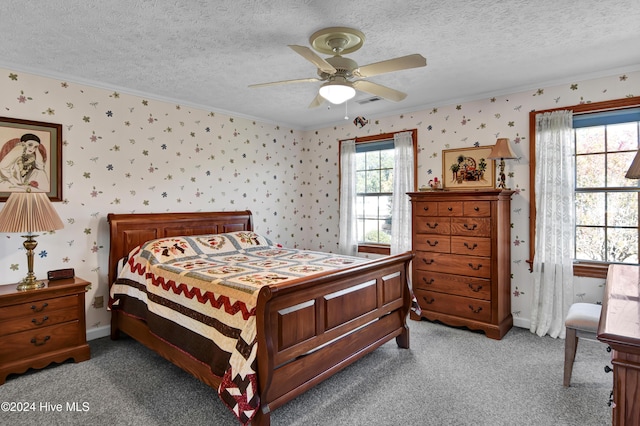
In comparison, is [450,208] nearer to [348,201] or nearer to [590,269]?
[590,269]

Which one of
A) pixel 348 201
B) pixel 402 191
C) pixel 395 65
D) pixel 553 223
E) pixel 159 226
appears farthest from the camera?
pixel 348 201

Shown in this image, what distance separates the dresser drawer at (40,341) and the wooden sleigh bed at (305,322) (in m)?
0.43

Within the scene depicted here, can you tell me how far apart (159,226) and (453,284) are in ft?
10.4

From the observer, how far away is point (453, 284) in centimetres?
369

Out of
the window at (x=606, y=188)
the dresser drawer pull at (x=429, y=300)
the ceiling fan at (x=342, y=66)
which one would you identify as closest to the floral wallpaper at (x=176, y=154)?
the window at (x=606, y=188)

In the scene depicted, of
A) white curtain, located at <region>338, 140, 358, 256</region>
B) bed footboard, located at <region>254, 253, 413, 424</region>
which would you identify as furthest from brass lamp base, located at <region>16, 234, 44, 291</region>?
white curtain, located at <region>338, 140, 358, 256</region>

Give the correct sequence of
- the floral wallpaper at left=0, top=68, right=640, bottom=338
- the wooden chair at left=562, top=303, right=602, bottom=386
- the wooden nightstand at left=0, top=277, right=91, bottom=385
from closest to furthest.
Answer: the wooden chair at left=562, top=303, right=602, bottom=386
the wooden nightstand at left=0, top=277, right=91, bottom=385
the floral wallpaper at left=0, top=68, right=640, bottom=338

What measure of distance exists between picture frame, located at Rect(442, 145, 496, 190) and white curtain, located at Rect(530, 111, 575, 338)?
0.46 metres

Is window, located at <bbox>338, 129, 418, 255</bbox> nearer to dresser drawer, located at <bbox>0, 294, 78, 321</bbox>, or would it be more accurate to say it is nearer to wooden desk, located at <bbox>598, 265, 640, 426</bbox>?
dresser drawer, located at <bbox>0, 294, 78, 321</bbox>

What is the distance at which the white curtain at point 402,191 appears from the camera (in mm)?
4457

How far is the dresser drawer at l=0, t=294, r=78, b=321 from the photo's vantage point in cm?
265

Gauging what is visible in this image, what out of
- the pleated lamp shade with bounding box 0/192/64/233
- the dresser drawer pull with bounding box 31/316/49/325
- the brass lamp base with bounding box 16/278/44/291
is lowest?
the dresser drawer pull with bounding box 31/316/49/325

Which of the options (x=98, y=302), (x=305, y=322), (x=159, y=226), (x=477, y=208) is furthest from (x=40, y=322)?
(x=477, y=208)

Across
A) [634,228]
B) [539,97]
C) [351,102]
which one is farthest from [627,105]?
[351,102]
